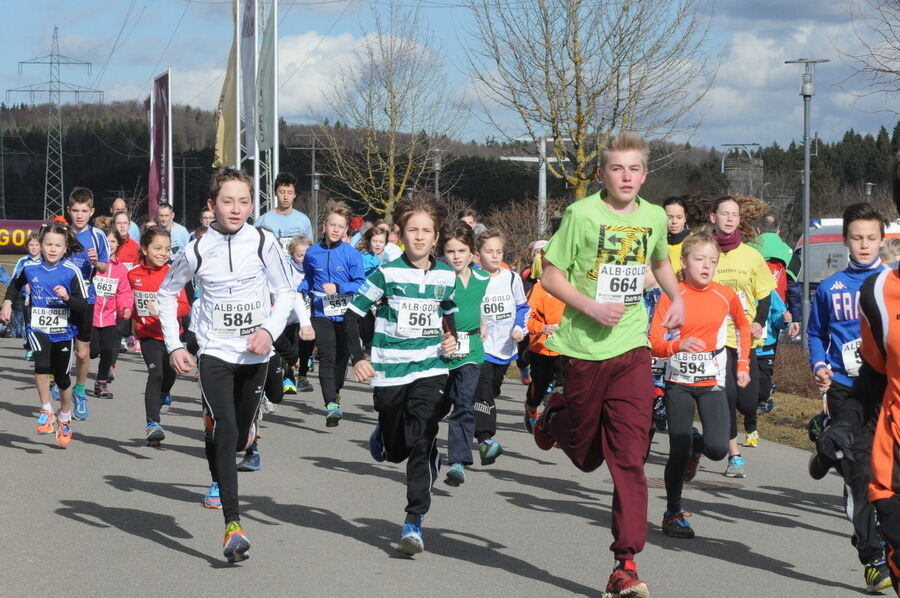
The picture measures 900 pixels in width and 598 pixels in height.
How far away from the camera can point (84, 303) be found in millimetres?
10945

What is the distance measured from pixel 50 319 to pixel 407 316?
4737 mm

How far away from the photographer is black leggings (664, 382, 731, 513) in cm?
739

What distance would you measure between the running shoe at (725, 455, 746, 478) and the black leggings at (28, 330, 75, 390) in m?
5.41

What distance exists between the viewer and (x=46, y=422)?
10.9 meters

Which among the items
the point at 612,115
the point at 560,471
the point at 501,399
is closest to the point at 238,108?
the point at 612,115

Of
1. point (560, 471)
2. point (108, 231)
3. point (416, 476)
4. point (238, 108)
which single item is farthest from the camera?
point (238, 108)

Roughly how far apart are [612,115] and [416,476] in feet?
52.6

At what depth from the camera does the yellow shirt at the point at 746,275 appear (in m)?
9.45

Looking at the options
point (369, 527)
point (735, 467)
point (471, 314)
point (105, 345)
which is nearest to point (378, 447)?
point (369, 527)

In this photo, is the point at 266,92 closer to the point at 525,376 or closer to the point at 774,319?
the point at 525,376

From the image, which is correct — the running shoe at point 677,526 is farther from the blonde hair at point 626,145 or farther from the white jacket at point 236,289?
the white jacket at point 236,289

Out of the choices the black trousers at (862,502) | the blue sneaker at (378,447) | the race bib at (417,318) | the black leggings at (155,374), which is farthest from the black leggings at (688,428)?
the black leggings at (155,374)

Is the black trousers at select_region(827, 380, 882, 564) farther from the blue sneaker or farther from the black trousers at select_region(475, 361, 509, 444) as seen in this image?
the black trousers at select_region(475, 361, 509, 444)

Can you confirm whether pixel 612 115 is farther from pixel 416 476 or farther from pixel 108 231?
pixel 416 476
